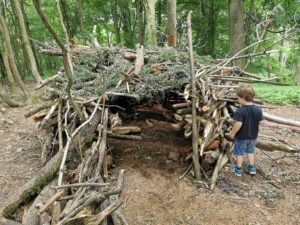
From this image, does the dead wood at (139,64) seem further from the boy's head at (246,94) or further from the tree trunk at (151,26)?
the tree trunk at (151,26)

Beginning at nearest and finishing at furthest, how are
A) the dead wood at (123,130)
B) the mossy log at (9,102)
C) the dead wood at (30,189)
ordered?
the dead wood at (30,189)
the dead wood at (123,130)
the mossy log at (9,102)

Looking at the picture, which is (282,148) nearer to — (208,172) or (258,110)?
(258,110)

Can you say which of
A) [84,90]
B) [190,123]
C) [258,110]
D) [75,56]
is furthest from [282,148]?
[75,56]

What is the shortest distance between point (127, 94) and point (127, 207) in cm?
159

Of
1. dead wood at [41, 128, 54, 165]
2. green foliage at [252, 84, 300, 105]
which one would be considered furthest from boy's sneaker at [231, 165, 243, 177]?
green foliage at [252, 84, 300, 105]

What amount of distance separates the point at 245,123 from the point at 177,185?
1.32 meters

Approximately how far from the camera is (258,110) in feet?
13.5

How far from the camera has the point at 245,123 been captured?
411cm

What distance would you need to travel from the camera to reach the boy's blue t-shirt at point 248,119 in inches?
161

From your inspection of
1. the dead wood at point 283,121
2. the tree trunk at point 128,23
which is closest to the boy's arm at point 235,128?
the dead wood at point 283,121

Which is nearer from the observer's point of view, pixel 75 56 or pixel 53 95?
pixel 53 95

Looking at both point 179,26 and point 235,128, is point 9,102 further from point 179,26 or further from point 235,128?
point 235,128

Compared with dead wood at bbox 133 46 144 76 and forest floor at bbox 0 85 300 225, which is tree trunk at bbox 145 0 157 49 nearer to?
dead wood at bbox 133 46 144 76

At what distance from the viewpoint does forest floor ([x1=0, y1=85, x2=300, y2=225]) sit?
358 cm
